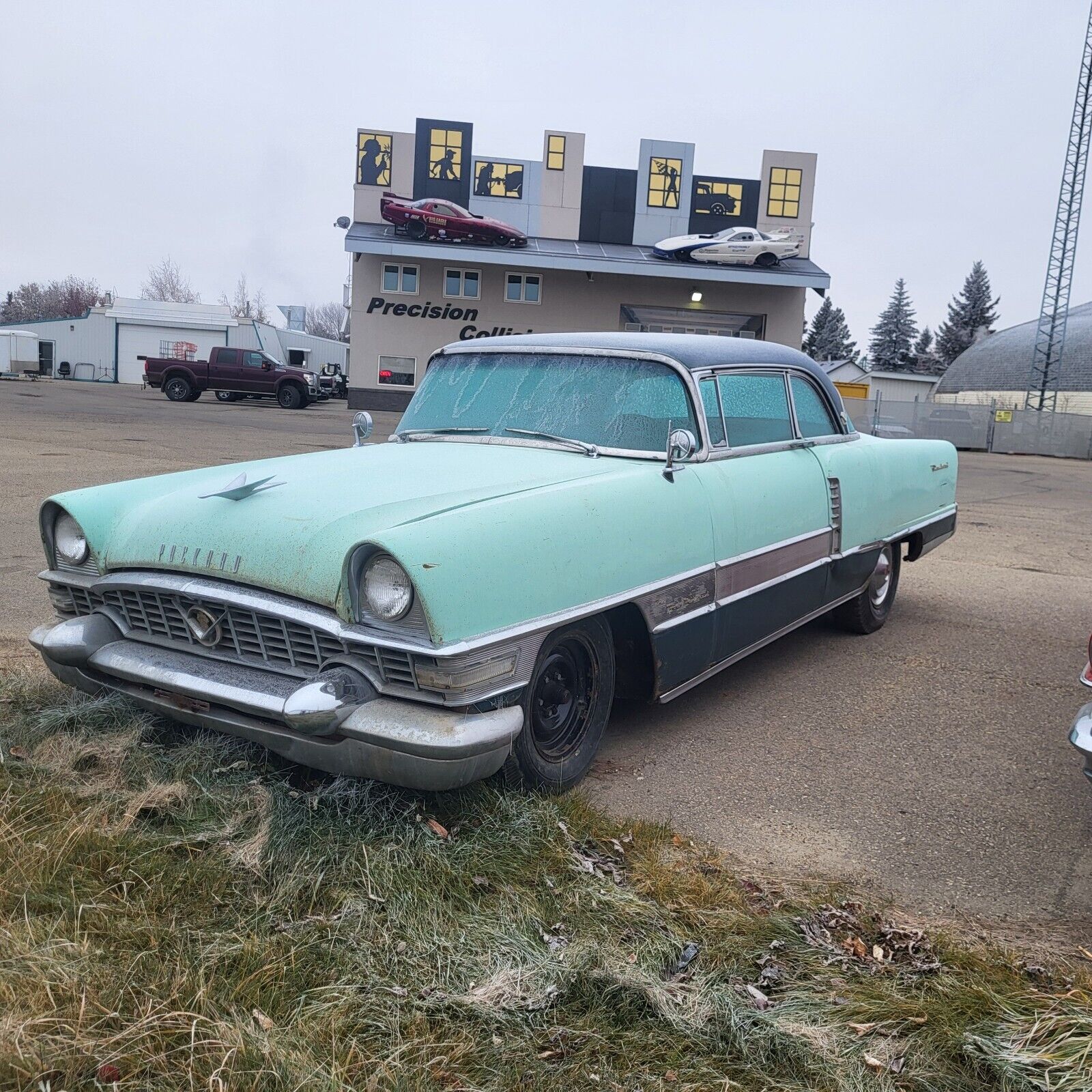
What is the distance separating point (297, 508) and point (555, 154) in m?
30.3

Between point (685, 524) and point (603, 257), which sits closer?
point (685, 524)

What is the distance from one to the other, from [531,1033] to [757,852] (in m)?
1.17

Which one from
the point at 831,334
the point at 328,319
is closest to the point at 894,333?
the point at 831,334

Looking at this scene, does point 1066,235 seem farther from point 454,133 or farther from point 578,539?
point 578,539

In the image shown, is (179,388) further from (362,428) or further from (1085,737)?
(1085,737)

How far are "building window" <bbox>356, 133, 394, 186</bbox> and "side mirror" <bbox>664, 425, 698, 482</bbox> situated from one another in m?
29.5

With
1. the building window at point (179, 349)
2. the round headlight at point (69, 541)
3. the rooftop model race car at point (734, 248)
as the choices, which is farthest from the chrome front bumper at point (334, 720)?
the building window at point (179, 349)

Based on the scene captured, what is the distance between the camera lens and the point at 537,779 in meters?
3.12

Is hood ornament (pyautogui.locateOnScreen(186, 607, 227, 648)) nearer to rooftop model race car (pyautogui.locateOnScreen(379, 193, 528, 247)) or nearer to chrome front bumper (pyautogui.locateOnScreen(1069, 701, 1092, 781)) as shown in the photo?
chrome front bumper (pyautogui.locateOnScreen(1069, 701, 1092, 781))

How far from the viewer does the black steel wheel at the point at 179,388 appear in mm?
27625

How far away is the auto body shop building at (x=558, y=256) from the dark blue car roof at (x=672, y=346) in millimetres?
25951

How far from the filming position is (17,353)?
→ 43531 mm

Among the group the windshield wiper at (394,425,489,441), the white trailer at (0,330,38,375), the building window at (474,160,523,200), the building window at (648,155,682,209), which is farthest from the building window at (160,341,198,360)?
the windshield wiper at (394,425,489,441)

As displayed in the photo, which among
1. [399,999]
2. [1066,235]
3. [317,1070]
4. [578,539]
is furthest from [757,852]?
[1066,235]
